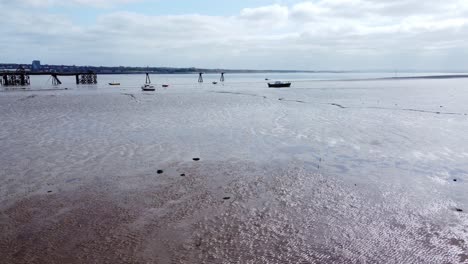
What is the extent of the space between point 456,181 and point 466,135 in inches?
474

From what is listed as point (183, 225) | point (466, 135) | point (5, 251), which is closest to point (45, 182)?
point (5, 251)

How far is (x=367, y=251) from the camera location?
27.7 ft

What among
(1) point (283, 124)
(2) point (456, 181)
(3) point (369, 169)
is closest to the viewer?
(2) point (456, 181)

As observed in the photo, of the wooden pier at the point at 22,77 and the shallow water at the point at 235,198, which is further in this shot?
Result: the wooden pier at the point at 22,77

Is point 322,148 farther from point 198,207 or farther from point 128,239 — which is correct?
point 128,239

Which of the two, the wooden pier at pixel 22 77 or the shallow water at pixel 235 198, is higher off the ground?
the wooden pier at pixel 22 77

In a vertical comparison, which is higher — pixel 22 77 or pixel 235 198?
pixel 22 77

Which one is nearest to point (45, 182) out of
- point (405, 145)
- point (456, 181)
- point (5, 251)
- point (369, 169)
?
point (5, 251)

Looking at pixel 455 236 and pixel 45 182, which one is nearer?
pixel 455 236

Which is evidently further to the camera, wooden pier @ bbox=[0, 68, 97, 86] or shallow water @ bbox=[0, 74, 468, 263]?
wooden pier @ bbox=[0, 68, 97, 86]

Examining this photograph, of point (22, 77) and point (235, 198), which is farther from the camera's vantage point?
point (22, 77)

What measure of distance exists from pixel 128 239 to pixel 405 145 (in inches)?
661

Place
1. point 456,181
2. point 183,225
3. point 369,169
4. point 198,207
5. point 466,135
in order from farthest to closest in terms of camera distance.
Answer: point 466,135
point 369,169
point 456,181
point 198,207
point 183,225

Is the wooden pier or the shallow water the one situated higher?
the wooden pier
